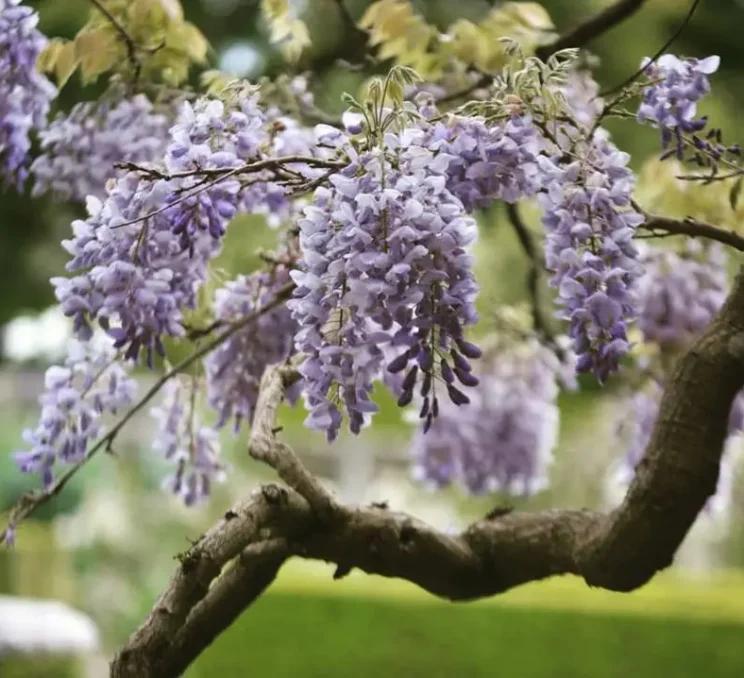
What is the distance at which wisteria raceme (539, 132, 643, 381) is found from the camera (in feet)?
3.30

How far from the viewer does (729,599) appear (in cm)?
375

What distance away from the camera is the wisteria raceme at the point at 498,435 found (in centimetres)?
207

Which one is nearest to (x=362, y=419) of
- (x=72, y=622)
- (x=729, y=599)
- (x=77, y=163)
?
(x=77, y=163)

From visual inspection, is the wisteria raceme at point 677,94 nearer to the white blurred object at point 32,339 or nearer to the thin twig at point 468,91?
the thin twig at point 468,91

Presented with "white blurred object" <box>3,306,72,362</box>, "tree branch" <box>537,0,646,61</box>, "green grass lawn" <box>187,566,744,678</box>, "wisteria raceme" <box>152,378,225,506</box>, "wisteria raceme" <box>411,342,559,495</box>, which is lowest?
"green grass lawn" <box>187,566,744,678</box>

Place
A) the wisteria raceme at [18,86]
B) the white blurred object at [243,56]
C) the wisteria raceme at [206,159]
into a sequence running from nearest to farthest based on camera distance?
1. the wisteria raceme at [206,159]
2. the wisteria raceme at [18,86]
3. the white blurred object at [243,56]

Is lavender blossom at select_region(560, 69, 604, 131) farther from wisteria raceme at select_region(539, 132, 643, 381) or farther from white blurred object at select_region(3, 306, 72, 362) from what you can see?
white blurred object at select_region(3, 306, 72, 362)

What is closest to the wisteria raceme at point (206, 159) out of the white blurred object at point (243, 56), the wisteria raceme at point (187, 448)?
the wisteria raceme at point (187, 448)

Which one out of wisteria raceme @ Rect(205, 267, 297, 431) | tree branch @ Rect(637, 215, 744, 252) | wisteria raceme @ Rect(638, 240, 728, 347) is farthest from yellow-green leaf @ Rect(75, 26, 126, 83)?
wisteria raceme @ Rect(638, 240, 728, 347)

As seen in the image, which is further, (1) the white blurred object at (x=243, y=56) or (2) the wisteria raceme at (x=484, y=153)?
(1) the white blurred object at (x=243, y=56)

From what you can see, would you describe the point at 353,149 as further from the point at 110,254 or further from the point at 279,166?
the point at 110,254

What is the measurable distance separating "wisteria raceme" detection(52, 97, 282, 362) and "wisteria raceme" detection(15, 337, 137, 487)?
0.78 ft

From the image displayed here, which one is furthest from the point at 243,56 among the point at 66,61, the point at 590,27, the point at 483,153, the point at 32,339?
the point at 32,339

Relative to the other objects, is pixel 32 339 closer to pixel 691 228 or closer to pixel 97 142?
pixel 97 142
